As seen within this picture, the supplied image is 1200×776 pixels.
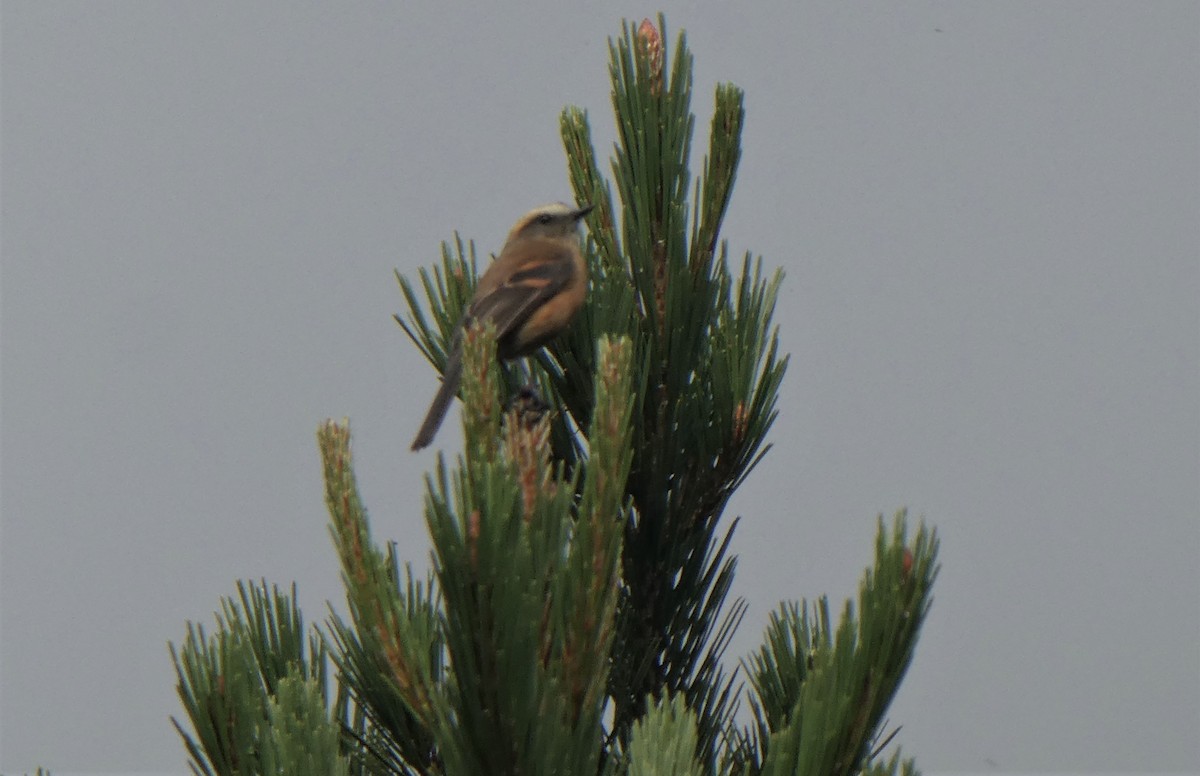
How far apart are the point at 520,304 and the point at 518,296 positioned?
0.07m

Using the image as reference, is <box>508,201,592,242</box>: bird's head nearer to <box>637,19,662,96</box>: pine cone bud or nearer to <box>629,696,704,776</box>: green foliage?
<box>637,19,662,96</box>: pine cone bud

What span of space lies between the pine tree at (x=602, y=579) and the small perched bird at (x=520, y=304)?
51 millimetres

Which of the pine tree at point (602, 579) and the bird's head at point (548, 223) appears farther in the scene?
the bird's head at point (548, 223)

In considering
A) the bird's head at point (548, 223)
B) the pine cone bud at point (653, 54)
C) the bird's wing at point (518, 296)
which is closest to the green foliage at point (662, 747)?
the bird's wing at point (518, 296)

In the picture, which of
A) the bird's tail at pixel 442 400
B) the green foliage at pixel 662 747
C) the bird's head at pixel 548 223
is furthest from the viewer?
the bird's head at pixel 548 223

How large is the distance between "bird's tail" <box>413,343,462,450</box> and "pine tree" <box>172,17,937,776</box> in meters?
0.07

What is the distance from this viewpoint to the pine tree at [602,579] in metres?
1.20

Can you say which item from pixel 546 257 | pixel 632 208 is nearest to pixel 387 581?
pixel 632 208

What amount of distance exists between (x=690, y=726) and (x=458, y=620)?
10.6 inches

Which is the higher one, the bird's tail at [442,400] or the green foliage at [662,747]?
the bird's tail at [442,400]

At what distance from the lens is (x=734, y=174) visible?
83.4 inches

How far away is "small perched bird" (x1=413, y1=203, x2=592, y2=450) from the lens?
2096mm

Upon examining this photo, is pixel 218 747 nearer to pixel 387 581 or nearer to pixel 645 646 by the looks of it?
pixel 387 581

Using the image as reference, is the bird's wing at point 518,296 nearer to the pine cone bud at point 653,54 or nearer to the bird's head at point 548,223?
the pine cone bud at point 653,54
